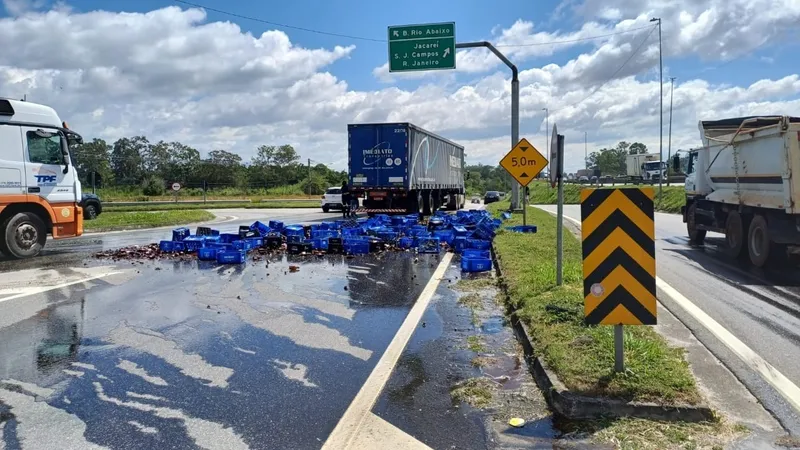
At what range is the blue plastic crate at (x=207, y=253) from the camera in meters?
12.1

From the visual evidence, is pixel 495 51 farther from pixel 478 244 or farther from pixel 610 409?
pixel 610 409

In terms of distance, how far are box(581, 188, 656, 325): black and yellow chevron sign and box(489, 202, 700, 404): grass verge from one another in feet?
1.40

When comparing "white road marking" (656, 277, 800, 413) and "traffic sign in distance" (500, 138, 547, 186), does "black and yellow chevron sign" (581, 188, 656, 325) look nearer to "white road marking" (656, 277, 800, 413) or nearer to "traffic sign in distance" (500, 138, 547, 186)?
"white road marking" (656, 277, 800, 413)

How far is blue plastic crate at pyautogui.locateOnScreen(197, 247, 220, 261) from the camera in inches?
477

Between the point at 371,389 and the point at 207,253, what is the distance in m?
8.45

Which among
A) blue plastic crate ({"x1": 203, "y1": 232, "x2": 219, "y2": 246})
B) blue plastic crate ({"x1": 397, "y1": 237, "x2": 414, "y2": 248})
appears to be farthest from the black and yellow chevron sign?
blue plastic crate ({"x1": 203, "y1": 232, "x2": 219, "y2": 246})

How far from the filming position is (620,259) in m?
4.59

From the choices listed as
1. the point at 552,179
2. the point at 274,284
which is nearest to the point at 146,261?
the point at 274,284

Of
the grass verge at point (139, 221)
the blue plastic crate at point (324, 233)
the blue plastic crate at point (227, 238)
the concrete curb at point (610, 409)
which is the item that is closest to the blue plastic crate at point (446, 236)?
the blue plastic crate at point (324, 233)

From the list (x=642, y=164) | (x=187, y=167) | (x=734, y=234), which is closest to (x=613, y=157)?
(x=642, y=164)

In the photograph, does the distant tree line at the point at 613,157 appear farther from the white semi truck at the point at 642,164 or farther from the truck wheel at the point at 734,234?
the truck wheel at the point at 734,234

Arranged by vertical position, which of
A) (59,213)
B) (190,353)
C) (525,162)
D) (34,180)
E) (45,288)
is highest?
(525,162)

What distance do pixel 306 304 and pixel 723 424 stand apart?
5404mm

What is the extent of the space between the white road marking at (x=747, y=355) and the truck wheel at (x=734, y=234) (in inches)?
203
